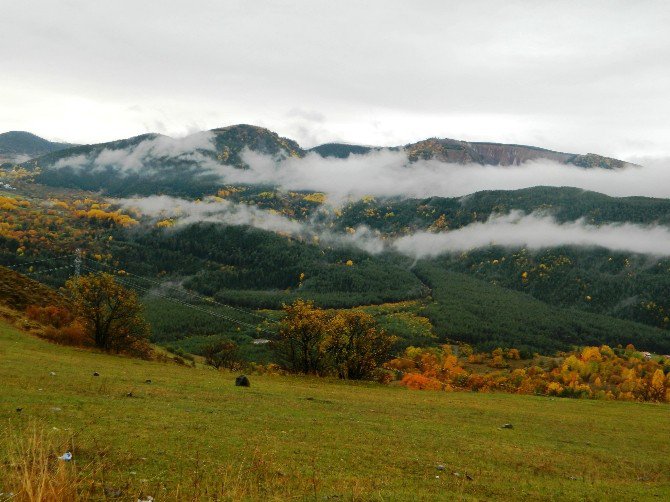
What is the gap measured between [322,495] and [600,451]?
→ 24.0 meters

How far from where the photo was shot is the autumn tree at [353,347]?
68.6m

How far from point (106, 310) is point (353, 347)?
35.7 metres

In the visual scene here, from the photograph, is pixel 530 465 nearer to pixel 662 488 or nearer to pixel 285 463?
pixel 662 488

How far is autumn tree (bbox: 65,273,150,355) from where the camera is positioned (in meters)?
57.3

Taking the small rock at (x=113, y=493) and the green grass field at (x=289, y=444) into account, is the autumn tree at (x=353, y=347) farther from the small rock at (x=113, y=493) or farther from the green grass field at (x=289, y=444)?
the small rock at (x=113, y=493)

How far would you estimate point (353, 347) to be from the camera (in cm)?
6994

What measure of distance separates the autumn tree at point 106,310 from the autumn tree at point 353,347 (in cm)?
2733

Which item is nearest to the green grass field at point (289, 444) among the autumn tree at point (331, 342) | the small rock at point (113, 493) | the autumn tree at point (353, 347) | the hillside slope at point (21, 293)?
the small rock at point (113, 493)

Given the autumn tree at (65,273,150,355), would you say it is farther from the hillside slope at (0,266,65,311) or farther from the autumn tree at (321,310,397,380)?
the autumn tree at (321,310,397,380)

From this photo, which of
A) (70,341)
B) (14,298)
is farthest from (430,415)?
(14,298)

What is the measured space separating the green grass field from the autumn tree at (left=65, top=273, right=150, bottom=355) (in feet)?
56.9

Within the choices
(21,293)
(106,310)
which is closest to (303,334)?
(106,310)

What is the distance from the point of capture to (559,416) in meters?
42.1

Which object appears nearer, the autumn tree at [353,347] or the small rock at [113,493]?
the small rock at [113,493]
